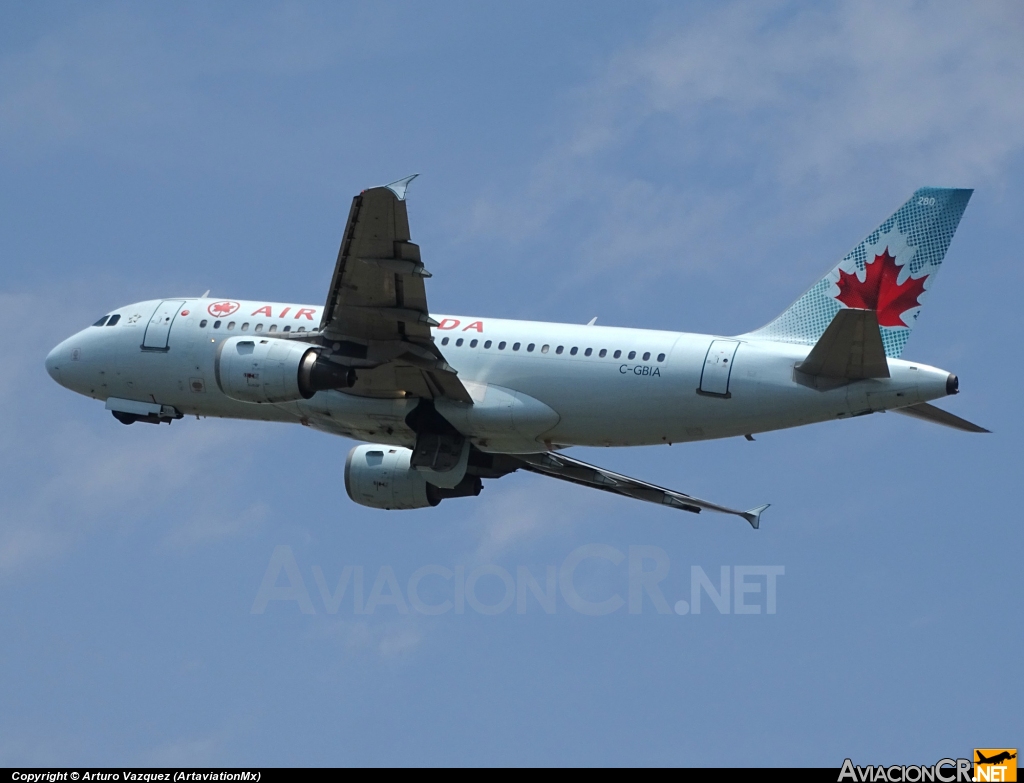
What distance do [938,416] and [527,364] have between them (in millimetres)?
10269

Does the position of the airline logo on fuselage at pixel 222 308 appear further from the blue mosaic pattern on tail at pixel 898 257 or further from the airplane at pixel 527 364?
the blue mosaic pattern on tail at pixel 898 257

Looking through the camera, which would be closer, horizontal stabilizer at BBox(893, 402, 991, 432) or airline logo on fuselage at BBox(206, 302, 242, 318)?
horizontal stabilizer at BBox(893, 402, 991, 432)

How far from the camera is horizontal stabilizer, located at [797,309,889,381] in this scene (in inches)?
1517

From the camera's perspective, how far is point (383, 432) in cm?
4484

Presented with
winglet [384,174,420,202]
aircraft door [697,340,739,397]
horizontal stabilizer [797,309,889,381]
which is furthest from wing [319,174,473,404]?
horizontal stabilizer [797,309,889,381]

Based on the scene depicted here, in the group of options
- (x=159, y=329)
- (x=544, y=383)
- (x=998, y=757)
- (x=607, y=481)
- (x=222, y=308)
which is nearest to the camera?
(x=998, y=757)

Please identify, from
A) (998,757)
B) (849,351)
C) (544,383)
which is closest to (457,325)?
(544,383)

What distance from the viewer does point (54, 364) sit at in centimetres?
4909

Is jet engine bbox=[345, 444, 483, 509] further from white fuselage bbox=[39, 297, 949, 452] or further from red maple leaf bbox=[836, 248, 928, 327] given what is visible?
red maple leaf bbox=[836, 248, 928, 327]

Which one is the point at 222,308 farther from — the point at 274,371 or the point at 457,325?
the point at 457,325

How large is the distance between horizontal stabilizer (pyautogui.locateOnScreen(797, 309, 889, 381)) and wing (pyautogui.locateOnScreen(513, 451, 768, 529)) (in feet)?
33.8

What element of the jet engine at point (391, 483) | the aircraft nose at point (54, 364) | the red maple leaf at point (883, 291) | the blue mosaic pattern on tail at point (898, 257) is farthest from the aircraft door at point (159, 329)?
the red maple leaf at point (883, 291)

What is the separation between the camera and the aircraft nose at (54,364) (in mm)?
49031

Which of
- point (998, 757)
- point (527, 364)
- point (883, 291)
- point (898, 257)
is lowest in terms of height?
point (998, 757)
